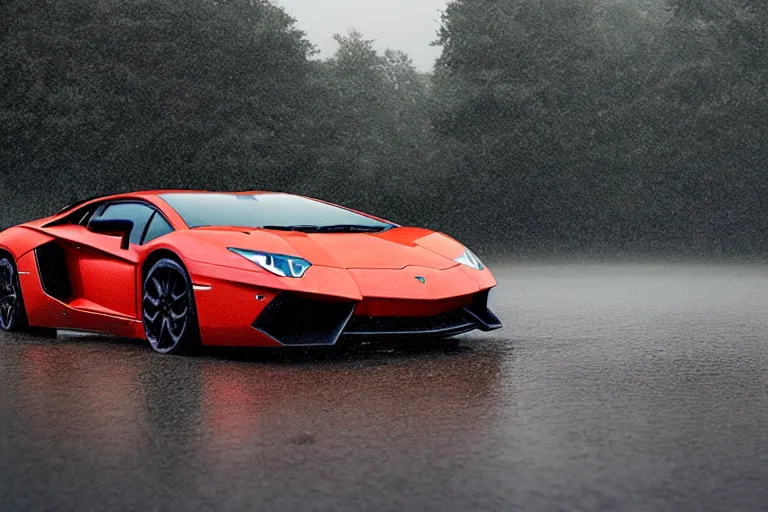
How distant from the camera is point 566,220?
31953 mm

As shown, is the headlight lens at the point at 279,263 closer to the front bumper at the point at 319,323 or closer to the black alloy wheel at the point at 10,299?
the front bumper at the point at 319,323

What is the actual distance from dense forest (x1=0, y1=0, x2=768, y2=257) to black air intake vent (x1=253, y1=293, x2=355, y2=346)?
2206 centimetres

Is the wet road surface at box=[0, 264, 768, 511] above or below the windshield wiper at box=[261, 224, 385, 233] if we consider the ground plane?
below

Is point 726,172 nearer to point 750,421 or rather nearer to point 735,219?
point 735,219

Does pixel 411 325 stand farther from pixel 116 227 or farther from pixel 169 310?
pixel 116 227

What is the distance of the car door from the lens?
7746 millimetres

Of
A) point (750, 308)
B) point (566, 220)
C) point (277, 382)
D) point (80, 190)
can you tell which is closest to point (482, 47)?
point (566, 220)

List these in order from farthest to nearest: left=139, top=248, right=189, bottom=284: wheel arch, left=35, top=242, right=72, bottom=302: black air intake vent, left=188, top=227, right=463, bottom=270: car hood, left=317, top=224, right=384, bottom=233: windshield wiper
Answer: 1. left=35, top=242, right=72, bottom=302: black air intake vent
2. left=317, top=224, right=384, bottom=233: windshield wiper
3. left=139, top=248, right=189, bottom=284: wheel arch
4. left=188, top=227, right=463, bottom=270: car hood

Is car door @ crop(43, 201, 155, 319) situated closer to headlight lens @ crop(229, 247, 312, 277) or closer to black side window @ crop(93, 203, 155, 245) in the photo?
black side window @ crop(93, 203, 155, 245)

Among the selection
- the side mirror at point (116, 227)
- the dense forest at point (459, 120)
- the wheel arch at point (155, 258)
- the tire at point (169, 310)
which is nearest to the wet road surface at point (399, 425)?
the tire at point (169, 310)

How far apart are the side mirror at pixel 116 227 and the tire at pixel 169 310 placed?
48 centimetres

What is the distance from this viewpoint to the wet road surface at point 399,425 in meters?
3.71

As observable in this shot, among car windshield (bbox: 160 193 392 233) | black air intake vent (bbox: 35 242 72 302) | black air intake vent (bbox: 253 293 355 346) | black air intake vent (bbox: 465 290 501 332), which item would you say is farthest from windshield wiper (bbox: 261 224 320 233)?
black air intake vent (bbox: 35 242 72 302)

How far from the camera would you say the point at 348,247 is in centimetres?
740
